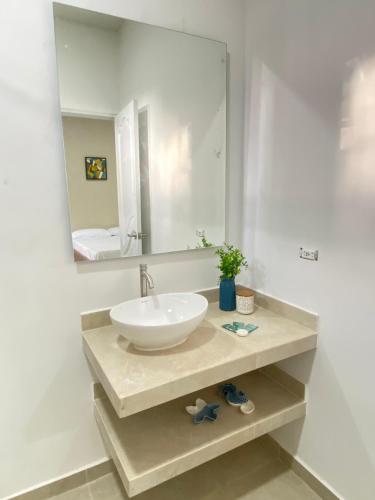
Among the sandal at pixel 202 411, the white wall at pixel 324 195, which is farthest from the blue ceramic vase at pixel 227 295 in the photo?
the sandal at pixel 202 411

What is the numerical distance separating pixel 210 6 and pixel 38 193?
132cm

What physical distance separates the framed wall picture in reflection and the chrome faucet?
48 centimetres

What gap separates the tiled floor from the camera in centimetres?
165

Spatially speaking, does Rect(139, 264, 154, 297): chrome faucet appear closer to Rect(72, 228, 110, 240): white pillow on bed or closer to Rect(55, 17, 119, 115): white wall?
Rect(72, 228, 110, 240): white pillow on bed

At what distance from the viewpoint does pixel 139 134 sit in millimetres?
1647

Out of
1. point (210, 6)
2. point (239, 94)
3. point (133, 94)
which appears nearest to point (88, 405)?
point (133, 94)

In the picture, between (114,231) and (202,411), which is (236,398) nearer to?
(202,411)

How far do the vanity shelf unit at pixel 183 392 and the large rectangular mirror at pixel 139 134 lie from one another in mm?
471

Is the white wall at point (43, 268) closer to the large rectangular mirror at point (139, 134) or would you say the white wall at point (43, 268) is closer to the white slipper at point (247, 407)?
the large rectangular mirror at point (139, 134)

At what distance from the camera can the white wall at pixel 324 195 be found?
131cm

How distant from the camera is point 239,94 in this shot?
188 cm

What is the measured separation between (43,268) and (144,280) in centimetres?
49

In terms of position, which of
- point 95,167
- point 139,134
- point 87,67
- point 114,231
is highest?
point 87,67

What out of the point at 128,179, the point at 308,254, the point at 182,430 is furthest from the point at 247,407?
the point at 128,179
